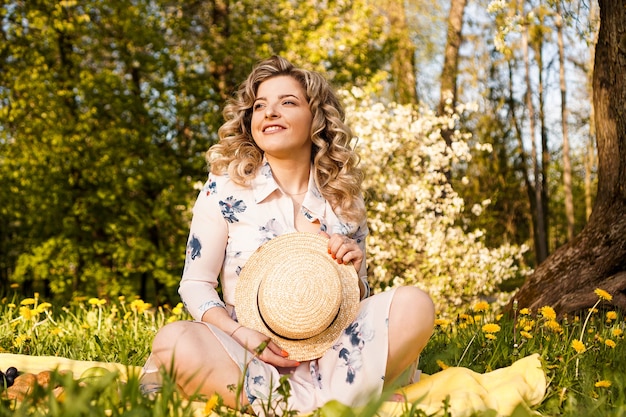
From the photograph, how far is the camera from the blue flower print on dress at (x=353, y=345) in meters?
2.28

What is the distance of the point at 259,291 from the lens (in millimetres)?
2420

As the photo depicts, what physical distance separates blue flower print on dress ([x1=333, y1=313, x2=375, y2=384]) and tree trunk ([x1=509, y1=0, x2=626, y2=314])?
2228 millimetres

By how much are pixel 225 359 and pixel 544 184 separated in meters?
11.2

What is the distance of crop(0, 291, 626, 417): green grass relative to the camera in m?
1.54

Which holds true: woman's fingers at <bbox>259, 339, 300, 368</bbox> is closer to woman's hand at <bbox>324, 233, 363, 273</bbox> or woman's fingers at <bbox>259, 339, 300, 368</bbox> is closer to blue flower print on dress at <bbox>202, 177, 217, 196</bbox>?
woman's hand at <bbox>324, 233, 363, 273</bbox>

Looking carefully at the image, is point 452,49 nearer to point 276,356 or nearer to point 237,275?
point 237,275

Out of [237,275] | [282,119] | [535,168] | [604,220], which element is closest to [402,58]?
[535,168]

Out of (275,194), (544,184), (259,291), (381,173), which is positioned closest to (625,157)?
(275,194)

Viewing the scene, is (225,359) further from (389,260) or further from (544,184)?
(544,184)

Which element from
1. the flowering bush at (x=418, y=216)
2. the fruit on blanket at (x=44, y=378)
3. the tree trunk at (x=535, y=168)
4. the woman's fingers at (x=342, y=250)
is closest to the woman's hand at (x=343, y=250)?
the woman's fingers at (x=342, y=250)


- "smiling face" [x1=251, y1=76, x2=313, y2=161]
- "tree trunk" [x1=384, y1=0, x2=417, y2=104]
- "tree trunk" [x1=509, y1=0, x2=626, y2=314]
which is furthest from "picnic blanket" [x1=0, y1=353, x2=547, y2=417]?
"tree trunk" [x1=384, y1=0, x2=417, y2=104]

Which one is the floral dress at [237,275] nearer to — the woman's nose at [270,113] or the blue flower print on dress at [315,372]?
the blue flower print on dress at [315,372]

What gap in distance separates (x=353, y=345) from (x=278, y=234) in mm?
611

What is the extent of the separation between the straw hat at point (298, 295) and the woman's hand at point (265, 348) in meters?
0.03
